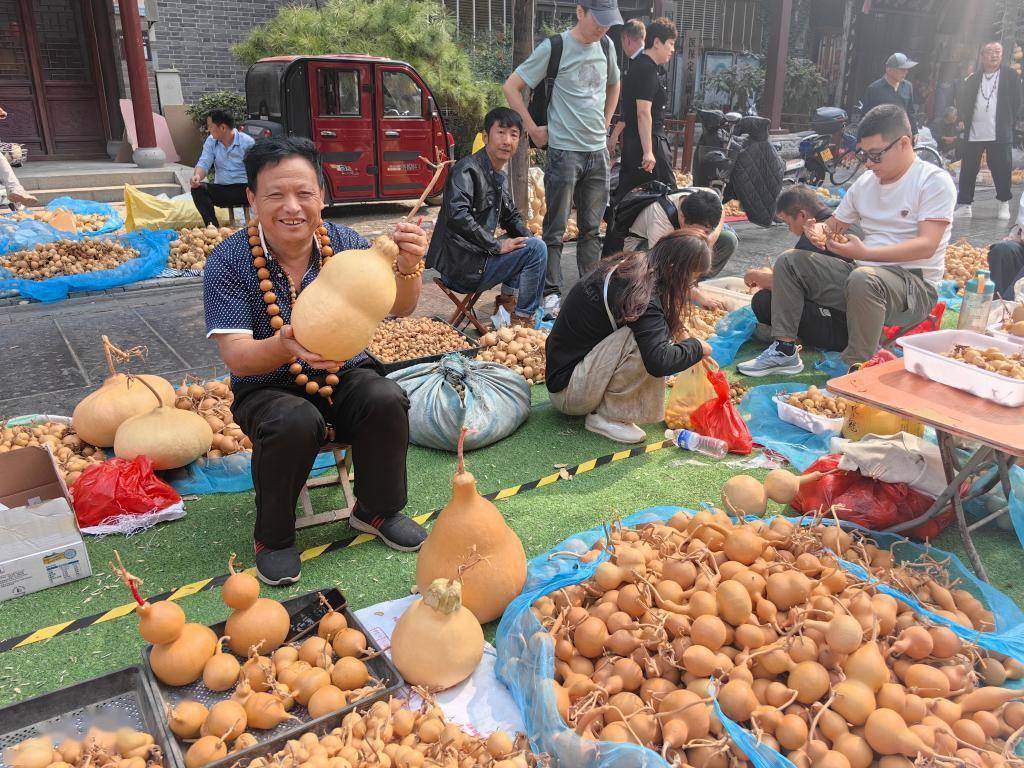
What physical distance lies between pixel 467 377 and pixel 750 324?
217 cm

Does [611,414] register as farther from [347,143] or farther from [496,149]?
[347,143]

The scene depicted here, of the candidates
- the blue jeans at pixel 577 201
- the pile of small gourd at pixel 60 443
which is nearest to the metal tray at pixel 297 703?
the pile of small gourd at pixel 60 443

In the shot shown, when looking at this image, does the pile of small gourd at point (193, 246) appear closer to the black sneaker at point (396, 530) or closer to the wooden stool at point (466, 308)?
the wooden stool at point (466, 308)

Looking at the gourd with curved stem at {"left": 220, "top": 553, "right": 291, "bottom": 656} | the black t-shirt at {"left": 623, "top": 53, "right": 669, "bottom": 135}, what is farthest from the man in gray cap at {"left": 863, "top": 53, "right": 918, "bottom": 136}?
the gourd with curved stem at {"left": 220, "top": 553, "right": 291, "bottom": 656}

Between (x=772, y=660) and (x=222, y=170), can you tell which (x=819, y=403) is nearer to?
(x=772, y=660)

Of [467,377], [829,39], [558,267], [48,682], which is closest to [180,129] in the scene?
[558,267]

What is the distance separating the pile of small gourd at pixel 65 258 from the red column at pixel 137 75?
405 centimetres

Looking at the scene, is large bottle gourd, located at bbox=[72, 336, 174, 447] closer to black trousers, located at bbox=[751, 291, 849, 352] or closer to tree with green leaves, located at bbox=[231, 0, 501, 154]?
black trousers, located at bbox=[751, 291, 849, 352]

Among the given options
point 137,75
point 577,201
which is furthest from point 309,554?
point 137,75

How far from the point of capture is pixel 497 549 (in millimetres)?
2256

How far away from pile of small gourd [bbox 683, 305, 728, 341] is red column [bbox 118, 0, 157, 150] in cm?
828

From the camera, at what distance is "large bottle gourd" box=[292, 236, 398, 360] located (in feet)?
7.14

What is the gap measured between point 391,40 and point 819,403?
34.3 feet

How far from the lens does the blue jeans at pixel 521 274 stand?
4941 mm
